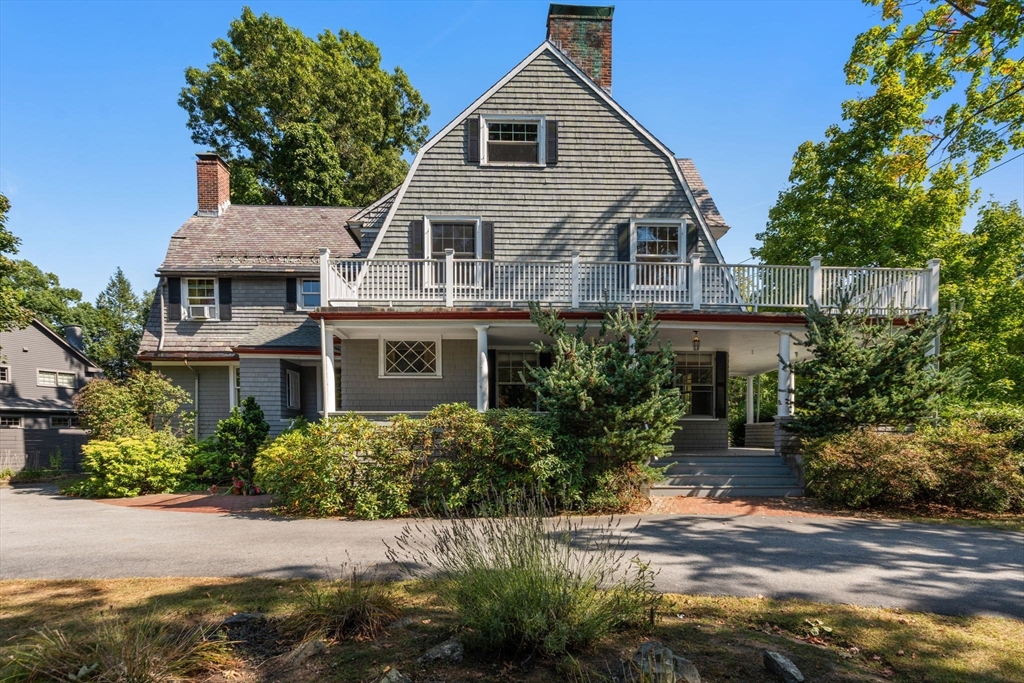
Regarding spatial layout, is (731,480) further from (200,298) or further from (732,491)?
(200,298)

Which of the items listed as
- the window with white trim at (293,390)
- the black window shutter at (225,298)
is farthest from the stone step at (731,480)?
the black window shutter at (225,298)

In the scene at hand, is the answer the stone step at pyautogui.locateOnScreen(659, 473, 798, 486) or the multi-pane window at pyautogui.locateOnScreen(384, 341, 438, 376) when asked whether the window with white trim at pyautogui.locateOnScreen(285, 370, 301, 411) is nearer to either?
the multi-pane window at pyautogui.locateOnScreen(384, 341, 438, 376)

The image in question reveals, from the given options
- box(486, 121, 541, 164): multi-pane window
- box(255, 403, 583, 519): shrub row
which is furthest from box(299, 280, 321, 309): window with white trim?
box(255, 403, 583, 519): shrub row

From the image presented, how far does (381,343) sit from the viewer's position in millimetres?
14734

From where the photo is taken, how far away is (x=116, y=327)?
3659cm

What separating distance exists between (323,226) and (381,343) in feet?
27.6

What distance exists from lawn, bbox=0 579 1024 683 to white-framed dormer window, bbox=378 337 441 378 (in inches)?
353

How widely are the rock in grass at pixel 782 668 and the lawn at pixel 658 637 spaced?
0.09m

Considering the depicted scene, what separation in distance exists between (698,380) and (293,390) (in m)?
12.4

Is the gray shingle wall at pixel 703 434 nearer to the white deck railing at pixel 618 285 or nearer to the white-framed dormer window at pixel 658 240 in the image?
the white deck railing at pixel 618 285

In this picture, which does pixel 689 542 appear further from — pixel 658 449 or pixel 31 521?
pixel 31 521

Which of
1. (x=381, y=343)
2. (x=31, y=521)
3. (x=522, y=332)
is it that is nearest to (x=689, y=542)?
(x=522, y=332)

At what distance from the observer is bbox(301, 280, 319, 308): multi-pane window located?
18.4 m

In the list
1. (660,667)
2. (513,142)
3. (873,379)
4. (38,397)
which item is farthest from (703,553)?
(38,397)
